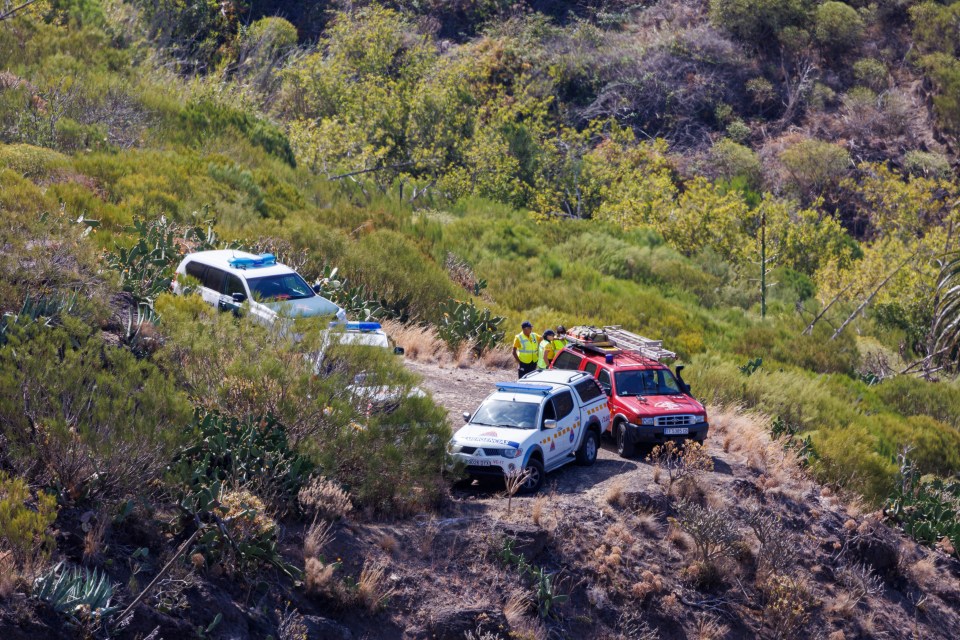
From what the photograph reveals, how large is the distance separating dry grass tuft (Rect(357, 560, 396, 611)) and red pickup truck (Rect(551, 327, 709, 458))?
235 inches

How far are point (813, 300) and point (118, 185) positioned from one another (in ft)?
80.1

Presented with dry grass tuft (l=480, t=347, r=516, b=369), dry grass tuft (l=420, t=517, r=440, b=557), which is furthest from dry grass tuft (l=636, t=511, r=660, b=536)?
dry grass tuft (l=480, t=347, r=516, b=369)

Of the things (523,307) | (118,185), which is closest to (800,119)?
(523,307)

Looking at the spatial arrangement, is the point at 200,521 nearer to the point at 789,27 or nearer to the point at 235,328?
the point at 235,328

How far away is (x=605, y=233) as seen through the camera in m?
40.7

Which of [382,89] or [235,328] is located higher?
[235,328]

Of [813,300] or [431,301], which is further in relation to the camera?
[813,300]

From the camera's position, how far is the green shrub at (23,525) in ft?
31.2

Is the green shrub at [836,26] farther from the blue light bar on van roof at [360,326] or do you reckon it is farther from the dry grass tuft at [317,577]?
the dry grass tuft at [317,577]

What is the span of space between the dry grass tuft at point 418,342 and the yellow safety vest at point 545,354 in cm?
395

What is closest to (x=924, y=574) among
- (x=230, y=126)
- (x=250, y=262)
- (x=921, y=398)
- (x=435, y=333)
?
(x=435, y=333)

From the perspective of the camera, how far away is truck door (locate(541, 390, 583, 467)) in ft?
50.4

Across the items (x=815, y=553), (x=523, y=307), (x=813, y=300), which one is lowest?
(x=813, y=300)

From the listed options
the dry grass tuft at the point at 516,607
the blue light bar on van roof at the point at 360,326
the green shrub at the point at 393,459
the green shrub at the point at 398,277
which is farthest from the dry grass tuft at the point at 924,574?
the green shrub at the point at 398,277
